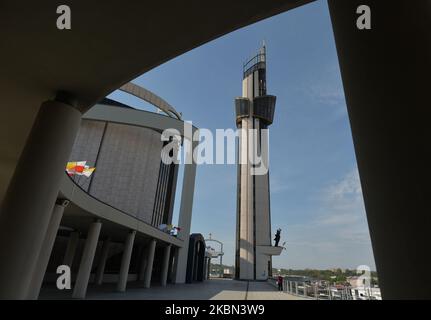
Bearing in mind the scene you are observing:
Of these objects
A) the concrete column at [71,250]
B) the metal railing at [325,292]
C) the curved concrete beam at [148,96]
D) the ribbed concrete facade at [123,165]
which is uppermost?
the curved concrete beam at [148,96]

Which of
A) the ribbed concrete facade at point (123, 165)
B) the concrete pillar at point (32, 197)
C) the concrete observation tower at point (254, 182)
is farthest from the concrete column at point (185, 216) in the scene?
the concrete pillar at point (32, 197)

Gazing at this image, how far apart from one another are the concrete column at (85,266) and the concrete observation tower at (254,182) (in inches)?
1252

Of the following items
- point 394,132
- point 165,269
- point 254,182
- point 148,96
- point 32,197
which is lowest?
point 165,269

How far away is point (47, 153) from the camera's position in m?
3.85

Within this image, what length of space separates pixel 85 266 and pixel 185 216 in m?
13.6

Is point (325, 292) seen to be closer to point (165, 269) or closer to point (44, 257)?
point (165, 269)

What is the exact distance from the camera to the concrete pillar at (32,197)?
3.32 metres

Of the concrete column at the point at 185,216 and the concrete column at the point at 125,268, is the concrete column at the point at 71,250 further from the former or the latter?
the concrete column at the point at 185,216

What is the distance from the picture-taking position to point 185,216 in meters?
24.2

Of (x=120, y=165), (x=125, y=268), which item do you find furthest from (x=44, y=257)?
(x=120, y=165)

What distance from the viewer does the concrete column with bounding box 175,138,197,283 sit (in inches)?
917
